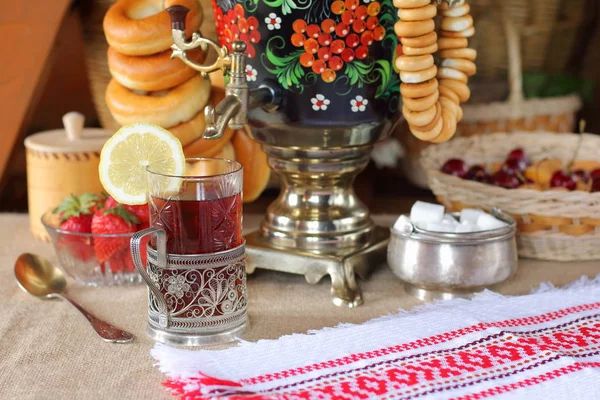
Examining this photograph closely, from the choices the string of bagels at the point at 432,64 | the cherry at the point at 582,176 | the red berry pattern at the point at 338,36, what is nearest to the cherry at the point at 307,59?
the red berry pattern at the point at 338,36

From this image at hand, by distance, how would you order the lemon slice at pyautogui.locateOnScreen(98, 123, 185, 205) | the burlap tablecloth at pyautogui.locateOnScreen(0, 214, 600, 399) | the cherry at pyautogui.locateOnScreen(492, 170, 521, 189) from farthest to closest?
the cherry at pyautogui.locateOnScreen(492, 170, 521, 189) < the lemon slice at pyautogui.locateOnScreen(98, 123, 185, 205) < the burlap tablecloth at pyautogui.locateOnScreen(0, 214, 600, 399)

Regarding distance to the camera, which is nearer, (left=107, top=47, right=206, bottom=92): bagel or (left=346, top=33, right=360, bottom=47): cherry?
(left=346, top=33, right=360, bottom=47): cherry

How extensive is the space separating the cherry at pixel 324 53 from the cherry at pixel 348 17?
0.13ft

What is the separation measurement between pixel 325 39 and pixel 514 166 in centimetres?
44

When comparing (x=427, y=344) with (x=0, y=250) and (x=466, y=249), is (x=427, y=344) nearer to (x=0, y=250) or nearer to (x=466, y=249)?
(x=466, y=249)

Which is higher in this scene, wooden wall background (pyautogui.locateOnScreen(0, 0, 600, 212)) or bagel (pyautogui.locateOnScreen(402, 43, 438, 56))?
bagel (pyautogui.locateOnScreen(402, 43, 438, 56))

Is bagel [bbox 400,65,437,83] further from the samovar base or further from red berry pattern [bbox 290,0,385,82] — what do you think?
the samovar base

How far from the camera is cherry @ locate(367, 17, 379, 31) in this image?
3.17 feet

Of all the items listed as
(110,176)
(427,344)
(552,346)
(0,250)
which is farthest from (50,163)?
(552,346)

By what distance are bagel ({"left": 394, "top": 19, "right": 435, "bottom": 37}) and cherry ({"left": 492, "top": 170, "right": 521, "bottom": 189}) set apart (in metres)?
0.36

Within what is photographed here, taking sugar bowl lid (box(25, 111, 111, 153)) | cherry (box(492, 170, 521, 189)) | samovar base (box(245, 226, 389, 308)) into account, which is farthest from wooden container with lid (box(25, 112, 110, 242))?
cherry (box(492, 170, 521, 189))

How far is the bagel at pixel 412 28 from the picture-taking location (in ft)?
3.05

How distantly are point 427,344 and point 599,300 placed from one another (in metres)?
0.27

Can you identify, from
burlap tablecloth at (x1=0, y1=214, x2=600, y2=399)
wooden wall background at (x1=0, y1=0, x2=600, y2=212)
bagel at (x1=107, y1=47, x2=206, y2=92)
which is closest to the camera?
burlap tablecloth at (x1=0, y1=214, x2=600, y2=399)
